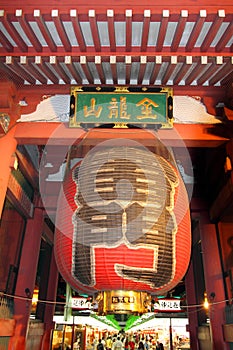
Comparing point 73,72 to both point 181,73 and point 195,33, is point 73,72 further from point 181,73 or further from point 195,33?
point 195,33

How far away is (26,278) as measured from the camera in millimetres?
5070

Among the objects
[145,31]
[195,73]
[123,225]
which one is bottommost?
[123,225]

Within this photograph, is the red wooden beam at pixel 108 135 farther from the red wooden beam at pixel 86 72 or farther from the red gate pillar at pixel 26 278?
the red gate pillar at pixel 26 278

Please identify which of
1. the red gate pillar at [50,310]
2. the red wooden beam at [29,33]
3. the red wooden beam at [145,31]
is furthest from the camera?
the red gate pillar at [50,310]

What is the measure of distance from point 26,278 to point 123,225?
3.26 m

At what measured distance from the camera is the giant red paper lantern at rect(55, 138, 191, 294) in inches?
96.3

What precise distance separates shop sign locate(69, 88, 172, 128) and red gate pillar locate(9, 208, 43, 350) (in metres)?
2.64

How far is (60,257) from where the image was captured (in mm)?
2820

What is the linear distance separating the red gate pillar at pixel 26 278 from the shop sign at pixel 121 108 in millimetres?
2639

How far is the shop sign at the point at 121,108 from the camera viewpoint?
3.42 m

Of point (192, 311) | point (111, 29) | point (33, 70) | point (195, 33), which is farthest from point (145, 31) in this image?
point (192, 311)

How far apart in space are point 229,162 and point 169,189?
1116mm

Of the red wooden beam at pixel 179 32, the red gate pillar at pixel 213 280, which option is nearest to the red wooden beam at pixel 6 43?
the red wooden beam at pixel 179 32

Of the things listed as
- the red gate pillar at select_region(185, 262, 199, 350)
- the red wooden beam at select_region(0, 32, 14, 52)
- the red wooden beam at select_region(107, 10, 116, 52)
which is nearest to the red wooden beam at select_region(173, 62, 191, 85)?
the red wooden beam at select_region(107, 10, 116, 52)
